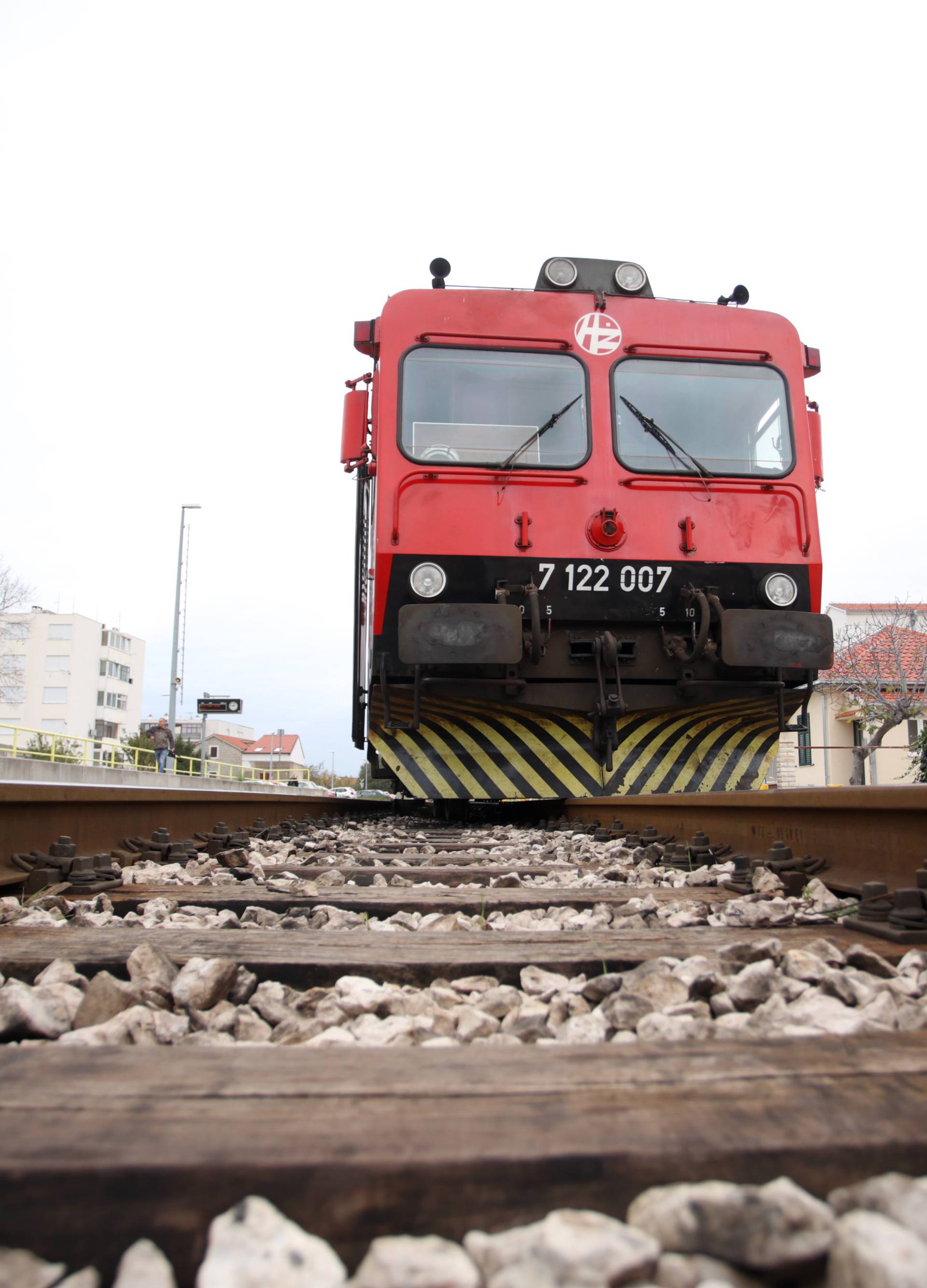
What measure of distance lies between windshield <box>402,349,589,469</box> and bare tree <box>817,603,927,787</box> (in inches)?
603

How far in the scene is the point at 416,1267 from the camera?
2.39ft

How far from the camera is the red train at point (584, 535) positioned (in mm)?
5465

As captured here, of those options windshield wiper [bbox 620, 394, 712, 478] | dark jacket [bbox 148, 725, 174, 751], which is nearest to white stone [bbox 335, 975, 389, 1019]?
windshield wiper [bbox 620, 394, 712, 478]

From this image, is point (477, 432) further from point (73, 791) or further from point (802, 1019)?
point (802, 1019)

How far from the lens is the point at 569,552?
A: 218 inches

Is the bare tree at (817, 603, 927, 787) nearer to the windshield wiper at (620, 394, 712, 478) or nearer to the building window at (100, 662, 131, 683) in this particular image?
the windshield wiper at (620, 394, 712, 478)

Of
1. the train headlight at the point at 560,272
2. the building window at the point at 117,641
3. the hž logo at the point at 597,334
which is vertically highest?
the building window at the point at 117,641

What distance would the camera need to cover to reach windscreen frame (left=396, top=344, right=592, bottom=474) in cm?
557

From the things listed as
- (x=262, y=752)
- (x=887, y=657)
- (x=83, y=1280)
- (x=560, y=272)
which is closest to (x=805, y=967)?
(x=83, y=1280)

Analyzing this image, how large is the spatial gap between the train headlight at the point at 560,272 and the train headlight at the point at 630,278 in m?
0.32

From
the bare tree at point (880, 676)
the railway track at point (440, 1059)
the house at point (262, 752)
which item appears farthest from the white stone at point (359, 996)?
the house at point (262, 752)

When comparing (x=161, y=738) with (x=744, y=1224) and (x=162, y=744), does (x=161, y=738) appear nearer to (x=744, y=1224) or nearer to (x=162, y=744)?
(x=162, y=744)

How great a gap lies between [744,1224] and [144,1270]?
1.72ft

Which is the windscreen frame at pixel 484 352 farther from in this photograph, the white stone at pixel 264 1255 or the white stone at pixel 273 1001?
the white stone at pixel 264 1255
